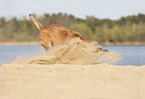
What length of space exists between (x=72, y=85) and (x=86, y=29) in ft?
193

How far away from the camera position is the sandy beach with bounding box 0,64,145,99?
3.36 meters

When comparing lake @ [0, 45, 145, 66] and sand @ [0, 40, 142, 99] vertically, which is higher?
sand @ [0, 40, 142, 99]

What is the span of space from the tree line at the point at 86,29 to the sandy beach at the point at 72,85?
1771 inches

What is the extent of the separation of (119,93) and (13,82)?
185 cm

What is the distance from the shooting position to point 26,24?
82125 millimetres

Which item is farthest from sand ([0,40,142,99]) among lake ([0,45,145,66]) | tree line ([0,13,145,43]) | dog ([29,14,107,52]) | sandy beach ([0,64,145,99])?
tree line ([0,13,145,43])

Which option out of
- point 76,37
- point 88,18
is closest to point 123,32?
point 88,18

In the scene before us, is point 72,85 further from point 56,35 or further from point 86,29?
point 86,29

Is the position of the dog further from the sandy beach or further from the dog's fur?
the sandy beach

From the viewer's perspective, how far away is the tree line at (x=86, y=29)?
196 ft

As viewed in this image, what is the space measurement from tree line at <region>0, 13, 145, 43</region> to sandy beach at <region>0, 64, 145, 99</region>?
148 ft

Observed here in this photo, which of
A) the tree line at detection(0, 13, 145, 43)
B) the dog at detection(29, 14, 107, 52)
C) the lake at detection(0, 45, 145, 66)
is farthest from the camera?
the tree line at detection(0, 13, 145, 43)

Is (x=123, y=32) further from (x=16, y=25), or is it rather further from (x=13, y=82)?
(x=13, y=82)

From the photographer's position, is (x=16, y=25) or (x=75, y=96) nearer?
(x=75, y=96)
